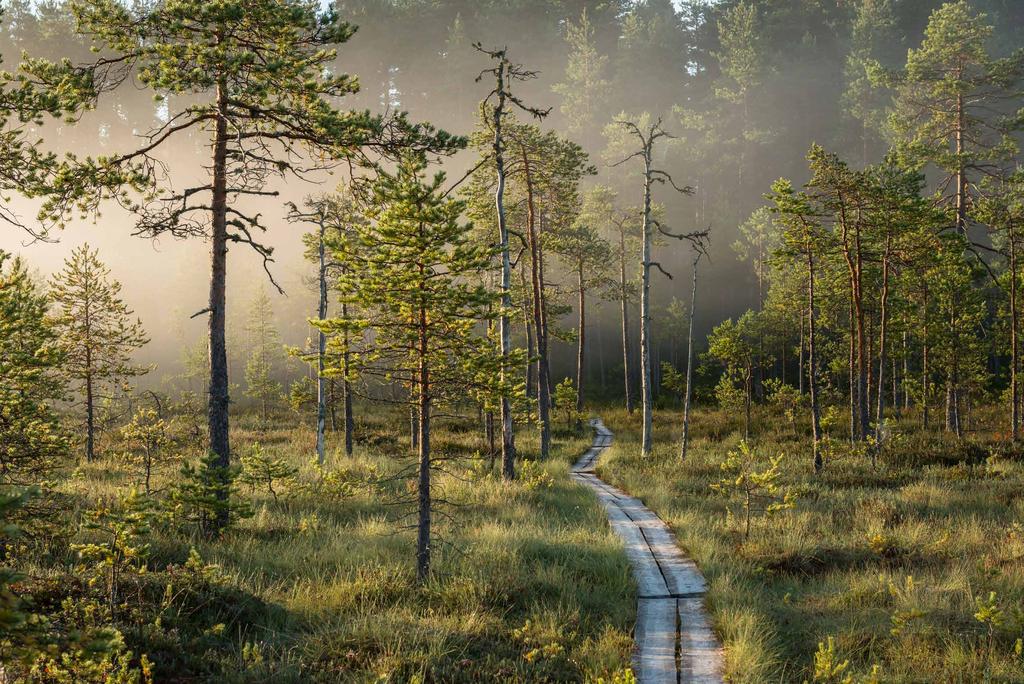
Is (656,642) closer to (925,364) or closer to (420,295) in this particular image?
(420,295)

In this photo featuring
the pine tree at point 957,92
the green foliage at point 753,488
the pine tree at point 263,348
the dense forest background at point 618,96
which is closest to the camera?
the green foliage at point 753,488

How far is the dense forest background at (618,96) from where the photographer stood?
2773 inches

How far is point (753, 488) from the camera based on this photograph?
18531 millimetres

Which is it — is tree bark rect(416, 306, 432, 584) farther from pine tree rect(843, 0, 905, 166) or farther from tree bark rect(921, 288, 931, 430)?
pine tree rect(843, 0, 905, 166)

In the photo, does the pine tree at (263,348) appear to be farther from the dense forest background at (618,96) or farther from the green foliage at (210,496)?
the green foliage at (210,496)

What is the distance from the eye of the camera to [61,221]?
10555 mm

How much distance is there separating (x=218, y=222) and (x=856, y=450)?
68.0 ft

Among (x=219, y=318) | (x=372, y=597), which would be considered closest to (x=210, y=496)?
(x=372, y=597)

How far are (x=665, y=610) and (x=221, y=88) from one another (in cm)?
1167

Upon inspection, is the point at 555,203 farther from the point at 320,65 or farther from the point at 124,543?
the point at 124,543

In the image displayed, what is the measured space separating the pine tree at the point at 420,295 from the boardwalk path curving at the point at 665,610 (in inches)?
135

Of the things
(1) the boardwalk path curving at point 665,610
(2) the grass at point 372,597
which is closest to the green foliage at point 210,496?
(2) the grass at point 372,597

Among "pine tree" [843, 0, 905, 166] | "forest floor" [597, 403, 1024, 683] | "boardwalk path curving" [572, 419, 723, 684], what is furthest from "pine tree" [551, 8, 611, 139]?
"boardwalk path curving" [572, 419, 723, 684]

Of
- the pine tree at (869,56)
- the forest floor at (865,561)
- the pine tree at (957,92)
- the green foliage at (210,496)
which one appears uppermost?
the pine tree at (869,56)
